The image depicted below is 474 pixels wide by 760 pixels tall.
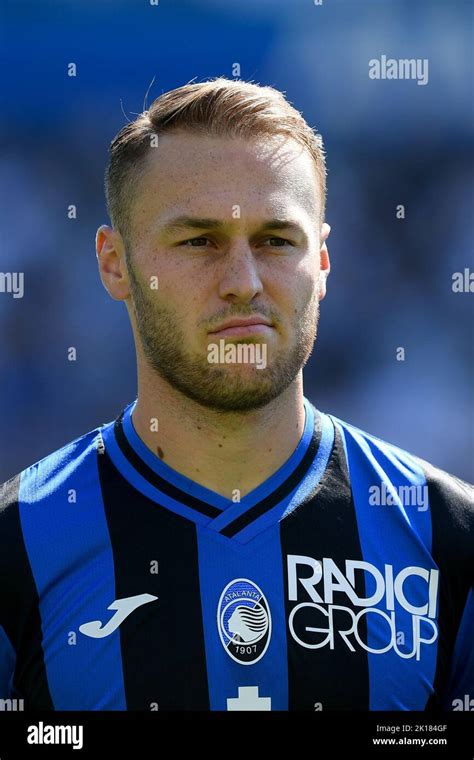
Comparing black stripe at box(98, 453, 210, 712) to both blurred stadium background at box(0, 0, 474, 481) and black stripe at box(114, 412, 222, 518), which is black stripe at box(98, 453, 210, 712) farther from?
blurred stadium background at box(0, 0, 474, 481)

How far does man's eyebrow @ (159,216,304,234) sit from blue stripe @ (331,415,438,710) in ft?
1.80

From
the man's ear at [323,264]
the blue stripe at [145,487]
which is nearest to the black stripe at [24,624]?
the blue stripe at [145,487]

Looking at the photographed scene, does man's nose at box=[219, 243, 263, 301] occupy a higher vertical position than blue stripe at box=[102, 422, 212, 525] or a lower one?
higher

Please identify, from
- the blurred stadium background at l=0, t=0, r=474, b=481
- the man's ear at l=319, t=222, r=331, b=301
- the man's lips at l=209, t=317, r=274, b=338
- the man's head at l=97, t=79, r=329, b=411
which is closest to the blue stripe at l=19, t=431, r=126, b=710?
the man's head at l=97, t=79, r=329, b=411

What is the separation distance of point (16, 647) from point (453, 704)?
1019 millimetres

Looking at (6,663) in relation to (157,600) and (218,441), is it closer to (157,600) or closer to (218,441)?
(157,600)

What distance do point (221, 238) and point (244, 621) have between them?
0.87m

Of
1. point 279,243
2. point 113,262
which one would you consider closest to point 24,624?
point 113,262

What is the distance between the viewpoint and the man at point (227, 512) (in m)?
2.18

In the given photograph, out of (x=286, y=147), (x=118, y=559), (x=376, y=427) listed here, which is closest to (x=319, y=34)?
(x=376, y=427)

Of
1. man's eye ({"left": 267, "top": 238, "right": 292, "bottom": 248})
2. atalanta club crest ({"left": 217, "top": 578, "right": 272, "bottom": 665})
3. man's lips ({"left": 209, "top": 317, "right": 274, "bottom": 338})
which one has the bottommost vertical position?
atalanta club crest ({"left": 217, "top": 578, "right": 272, "bottom": 665})

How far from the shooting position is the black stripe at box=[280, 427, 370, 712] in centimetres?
217

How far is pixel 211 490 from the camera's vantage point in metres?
2.34

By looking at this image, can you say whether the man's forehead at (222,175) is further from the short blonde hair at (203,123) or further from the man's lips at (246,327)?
the man's lips at (246,327)
